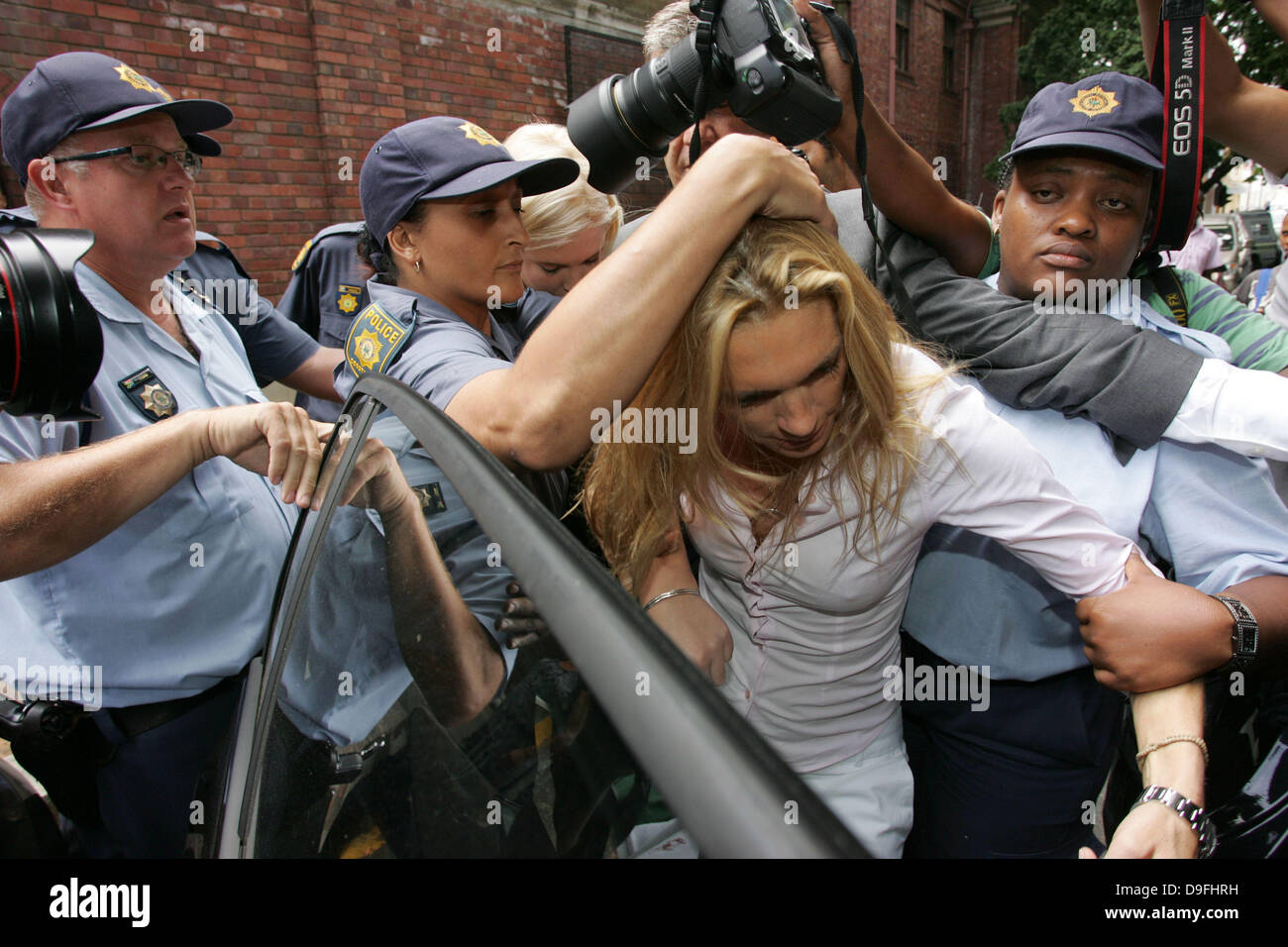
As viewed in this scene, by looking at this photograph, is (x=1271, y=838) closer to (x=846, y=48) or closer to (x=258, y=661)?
(x=846, y=48)

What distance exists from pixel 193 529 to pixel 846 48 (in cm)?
158

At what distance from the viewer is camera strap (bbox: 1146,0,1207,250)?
147 centimetres

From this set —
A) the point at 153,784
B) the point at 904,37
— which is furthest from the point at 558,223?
the point at 904,37

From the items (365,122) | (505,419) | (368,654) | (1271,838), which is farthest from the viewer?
(365,122)

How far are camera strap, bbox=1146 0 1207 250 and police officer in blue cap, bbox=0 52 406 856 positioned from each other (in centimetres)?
166

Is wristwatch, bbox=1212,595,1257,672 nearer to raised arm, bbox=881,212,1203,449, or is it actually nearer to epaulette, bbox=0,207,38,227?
raised arm, bbox=881,212,1203,449

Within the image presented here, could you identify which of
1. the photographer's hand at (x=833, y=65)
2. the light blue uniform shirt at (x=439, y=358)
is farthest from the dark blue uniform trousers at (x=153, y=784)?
the photographer's hand at (x=833, y=65)

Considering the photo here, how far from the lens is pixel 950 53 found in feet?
55.3

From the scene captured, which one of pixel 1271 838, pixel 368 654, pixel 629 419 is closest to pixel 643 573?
pixel 629 419

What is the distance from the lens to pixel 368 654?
3.09ft

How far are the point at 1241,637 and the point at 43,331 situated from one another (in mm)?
1900

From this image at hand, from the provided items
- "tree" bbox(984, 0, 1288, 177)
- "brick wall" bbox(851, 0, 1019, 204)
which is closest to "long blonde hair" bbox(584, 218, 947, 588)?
"tree" bbox(984, 0, 1288, 177)

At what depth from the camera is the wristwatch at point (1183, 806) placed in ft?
3.39

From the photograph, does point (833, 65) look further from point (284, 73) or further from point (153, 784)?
point (284, 73)
